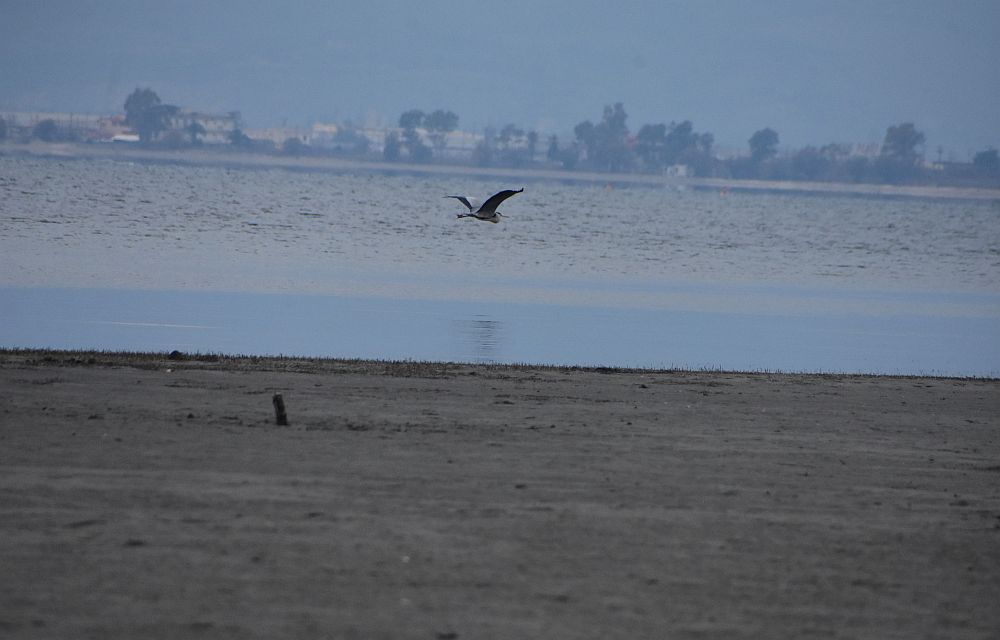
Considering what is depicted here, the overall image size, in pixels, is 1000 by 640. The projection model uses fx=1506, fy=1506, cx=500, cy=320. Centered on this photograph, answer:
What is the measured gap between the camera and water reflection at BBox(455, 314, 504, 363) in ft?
63.0

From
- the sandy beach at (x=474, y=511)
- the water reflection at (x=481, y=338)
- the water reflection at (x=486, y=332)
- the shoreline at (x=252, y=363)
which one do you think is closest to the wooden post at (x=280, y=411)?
the sandy beach at (x=474, y=511)

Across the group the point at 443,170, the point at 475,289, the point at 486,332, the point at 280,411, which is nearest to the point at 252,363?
the point at 280,411

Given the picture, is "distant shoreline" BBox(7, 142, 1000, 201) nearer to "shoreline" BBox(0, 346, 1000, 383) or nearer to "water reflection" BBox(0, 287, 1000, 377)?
"water reflection" BBox(0, 287, 1000, 377)

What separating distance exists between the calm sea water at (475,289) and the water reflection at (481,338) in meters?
0.05

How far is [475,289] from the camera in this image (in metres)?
29.8

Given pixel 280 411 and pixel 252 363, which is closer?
pixel 280 411

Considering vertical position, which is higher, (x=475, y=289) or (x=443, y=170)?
(x=475, y=289)

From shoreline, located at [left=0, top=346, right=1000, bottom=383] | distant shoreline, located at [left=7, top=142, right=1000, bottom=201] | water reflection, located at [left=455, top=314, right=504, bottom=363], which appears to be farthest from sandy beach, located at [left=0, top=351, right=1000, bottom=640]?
distant shoreline, located at [left=7, top=142, right=1000, bottom=201]

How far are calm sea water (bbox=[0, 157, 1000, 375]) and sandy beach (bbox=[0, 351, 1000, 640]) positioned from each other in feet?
19.6

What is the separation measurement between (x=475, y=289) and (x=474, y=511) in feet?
68.2

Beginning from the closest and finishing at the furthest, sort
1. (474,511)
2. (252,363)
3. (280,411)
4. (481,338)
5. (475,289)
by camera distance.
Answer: (474,511)
(280,411)
(252,363)
(481,338)
(475,289)

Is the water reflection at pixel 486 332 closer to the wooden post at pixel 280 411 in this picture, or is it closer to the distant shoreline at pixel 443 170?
the wooden post at pixel 280 411

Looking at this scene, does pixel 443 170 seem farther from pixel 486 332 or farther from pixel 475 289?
pixel 486 332

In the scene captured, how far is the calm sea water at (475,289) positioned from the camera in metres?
20.5
